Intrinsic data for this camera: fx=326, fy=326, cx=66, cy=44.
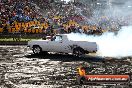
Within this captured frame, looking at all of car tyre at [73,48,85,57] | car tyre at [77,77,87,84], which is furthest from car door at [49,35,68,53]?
car tyre at [77,77,87,84]

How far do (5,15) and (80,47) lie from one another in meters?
16.3

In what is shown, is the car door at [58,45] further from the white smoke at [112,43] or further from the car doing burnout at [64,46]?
the white smoke at [112,43]

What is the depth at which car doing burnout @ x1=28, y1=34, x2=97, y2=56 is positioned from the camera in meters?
21.2

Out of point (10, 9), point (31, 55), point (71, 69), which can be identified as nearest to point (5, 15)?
point (10, 9)

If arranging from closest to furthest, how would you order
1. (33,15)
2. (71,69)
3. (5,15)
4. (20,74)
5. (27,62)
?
1. (20,74)
2. (71,69)
3. (27,62)
4. (5,15)
5. (33,15)

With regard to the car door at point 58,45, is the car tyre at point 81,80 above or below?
below

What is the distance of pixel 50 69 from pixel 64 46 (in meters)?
5.08

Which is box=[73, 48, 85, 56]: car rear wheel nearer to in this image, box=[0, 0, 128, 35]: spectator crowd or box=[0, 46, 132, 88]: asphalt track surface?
box=[0, 46, 132, 88]: asphalt track surface

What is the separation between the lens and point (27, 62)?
745 inches

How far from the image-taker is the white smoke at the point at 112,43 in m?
22.9

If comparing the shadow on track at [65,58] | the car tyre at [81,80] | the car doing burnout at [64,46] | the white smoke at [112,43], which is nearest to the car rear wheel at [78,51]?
the car doing burnout at [64,46]

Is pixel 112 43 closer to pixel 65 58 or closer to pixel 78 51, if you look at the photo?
pixel 78 51

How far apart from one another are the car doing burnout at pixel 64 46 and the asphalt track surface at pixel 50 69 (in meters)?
0.46

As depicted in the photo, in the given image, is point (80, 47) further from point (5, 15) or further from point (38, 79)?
point (5, 15)
